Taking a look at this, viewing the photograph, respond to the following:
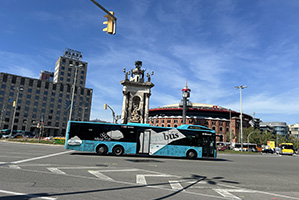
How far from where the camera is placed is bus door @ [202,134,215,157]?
2044 cm

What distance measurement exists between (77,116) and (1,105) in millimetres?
28491

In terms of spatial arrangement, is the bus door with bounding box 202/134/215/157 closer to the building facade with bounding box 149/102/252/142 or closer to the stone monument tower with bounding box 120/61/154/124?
the stone monument tower with bounding box 120/61/154/124

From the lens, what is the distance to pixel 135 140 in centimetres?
1981

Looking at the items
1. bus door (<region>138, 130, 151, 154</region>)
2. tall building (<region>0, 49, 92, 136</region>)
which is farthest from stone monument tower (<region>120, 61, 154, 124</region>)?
tall building (<region>0, 49, 92, 136</region>)

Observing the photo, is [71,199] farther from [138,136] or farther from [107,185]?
[138,136]

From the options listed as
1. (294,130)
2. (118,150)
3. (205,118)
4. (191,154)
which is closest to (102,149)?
(118,150)

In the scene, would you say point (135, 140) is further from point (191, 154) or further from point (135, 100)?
point (135, 100)

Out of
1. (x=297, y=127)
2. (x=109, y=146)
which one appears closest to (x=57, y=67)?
(x=109, y=146)

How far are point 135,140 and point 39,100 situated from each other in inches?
3248

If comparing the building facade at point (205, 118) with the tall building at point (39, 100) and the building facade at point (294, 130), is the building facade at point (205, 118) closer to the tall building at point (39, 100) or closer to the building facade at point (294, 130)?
the tall building at point (39, 100)

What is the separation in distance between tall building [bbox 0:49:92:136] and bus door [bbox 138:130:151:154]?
62597 millimetres

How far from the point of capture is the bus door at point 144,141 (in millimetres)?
19719

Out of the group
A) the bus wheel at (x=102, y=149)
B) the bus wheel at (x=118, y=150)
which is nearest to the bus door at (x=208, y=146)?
the bus wheel at (x=118, y=150)

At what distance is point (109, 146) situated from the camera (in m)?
19.5
